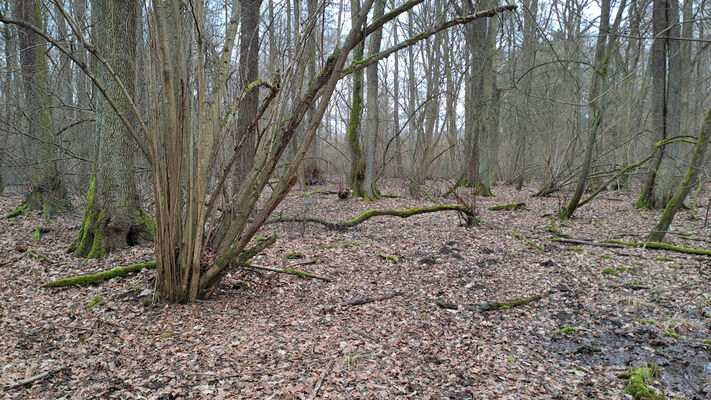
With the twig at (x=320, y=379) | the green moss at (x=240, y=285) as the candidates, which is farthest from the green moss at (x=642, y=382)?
the green moss at (x=240, y=285)

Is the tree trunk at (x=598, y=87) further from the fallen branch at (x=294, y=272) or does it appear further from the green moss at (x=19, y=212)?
the green moss at (x=19, y=212)

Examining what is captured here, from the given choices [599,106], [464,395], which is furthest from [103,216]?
[599,106]

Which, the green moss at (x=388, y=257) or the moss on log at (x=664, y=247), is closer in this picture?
the moss on log at (x=664, y=247)

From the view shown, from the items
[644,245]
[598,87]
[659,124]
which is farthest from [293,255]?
[659,124]

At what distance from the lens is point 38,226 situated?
7004 millimetres

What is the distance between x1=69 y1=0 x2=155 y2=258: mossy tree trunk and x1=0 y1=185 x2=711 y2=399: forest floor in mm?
291

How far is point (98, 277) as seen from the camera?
4547mm

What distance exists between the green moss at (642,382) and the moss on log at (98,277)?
480 cm

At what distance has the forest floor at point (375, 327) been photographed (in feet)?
9.36

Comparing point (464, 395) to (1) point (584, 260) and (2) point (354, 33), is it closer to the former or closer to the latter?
(2) point (354, 33)

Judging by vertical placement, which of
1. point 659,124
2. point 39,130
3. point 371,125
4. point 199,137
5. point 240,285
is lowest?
point 240,285

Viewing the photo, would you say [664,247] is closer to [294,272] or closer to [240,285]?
[294,272]

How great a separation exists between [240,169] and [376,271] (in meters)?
3.44

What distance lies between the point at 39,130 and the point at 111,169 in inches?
185
